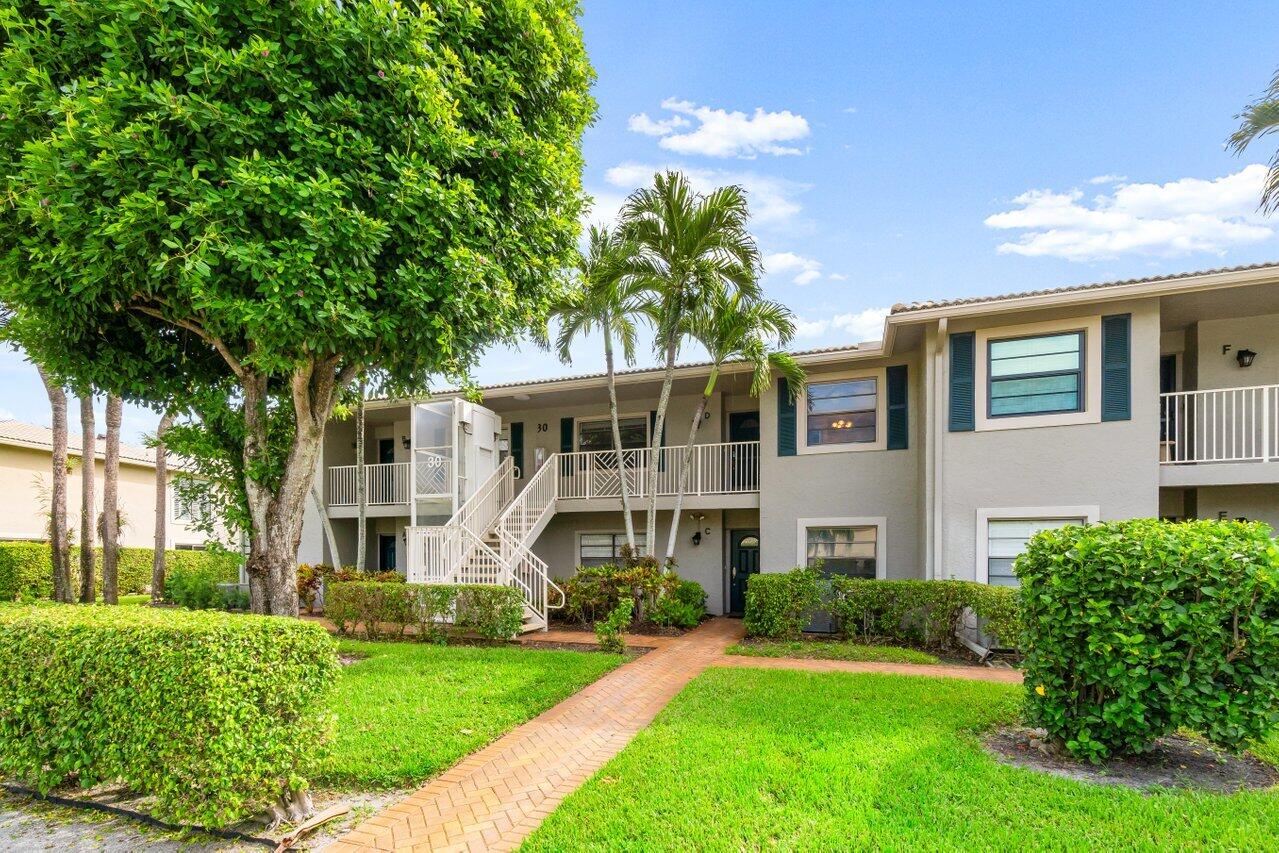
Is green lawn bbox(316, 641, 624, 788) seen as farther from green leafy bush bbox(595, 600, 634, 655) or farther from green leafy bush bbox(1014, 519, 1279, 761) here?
green leafy bush bbox(1014, 519, 1279, 761)

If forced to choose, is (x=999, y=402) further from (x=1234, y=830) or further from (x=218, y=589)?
(x=218, y=589)

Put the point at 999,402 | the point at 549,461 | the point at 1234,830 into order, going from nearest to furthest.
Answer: the point at 1234,830 → the point at 999,402 → the point at 549,461

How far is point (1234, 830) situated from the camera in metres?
4.07

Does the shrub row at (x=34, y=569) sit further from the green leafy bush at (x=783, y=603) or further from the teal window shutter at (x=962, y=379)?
the teal window shutter at (x=962, y=379)

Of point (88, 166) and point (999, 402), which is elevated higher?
point (88, 166)

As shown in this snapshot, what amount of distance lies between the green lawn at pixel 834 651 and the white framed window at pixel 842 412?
3.87 meters

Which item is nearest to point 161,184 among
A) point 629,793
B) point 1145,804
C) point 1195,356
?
point 629,793

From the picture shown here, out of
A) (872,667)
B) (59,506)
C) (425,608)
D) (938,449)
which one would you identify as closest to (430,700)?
(425,608)

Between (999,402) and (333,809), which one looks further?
(999,402)

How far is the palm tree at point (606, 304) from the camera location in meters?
12.0

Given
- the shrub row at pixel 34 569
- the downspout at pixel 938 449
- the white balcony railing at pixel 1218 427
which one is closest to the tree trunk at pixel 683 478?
the downspout at pixel 938 449

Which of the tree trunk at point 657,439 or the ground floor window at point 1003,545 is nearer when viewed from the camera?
the ground floor window at point 1003,545

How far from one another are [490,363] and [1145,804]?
8.34 m

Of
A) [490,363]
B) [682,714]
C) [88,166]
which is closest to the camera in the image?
[88,166]
